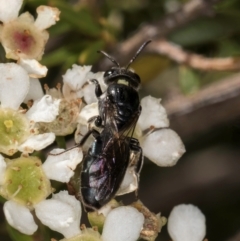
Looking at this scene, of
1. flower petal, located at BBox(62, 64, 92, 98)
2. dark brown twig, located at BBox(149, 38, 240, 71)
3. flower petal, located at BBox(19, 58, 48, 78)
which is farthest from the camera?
dark brown twig, located at BBox(149, 38, 240, 71)

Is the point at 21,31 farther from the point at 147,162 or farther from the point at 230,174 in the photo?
the point at 230,174

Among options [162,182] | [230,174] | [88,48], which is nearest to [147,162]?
[162,182]

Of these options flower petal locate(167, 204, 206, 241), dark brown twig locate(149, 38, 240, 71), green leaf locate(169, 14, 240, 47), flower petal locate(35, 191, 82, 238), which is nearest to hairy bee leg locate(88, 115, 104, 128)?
flower petal locate(35, 191, 82, 238)

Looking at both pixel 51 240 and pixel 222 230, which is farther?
pixel 222 230

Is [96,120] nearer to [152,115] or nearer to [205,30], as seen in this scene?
[152,115]

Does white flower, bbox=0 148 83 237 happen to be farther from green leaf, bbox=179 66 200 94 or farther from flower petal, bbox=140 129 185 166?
green leaf, bbox=179 66 200 94

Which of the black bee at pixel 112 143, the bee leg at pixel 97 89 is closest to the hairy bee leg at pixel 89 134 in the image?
the black bee at pixel 112 143

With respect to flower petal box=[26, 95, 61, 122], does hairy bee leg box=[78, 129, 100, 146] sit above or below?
below
